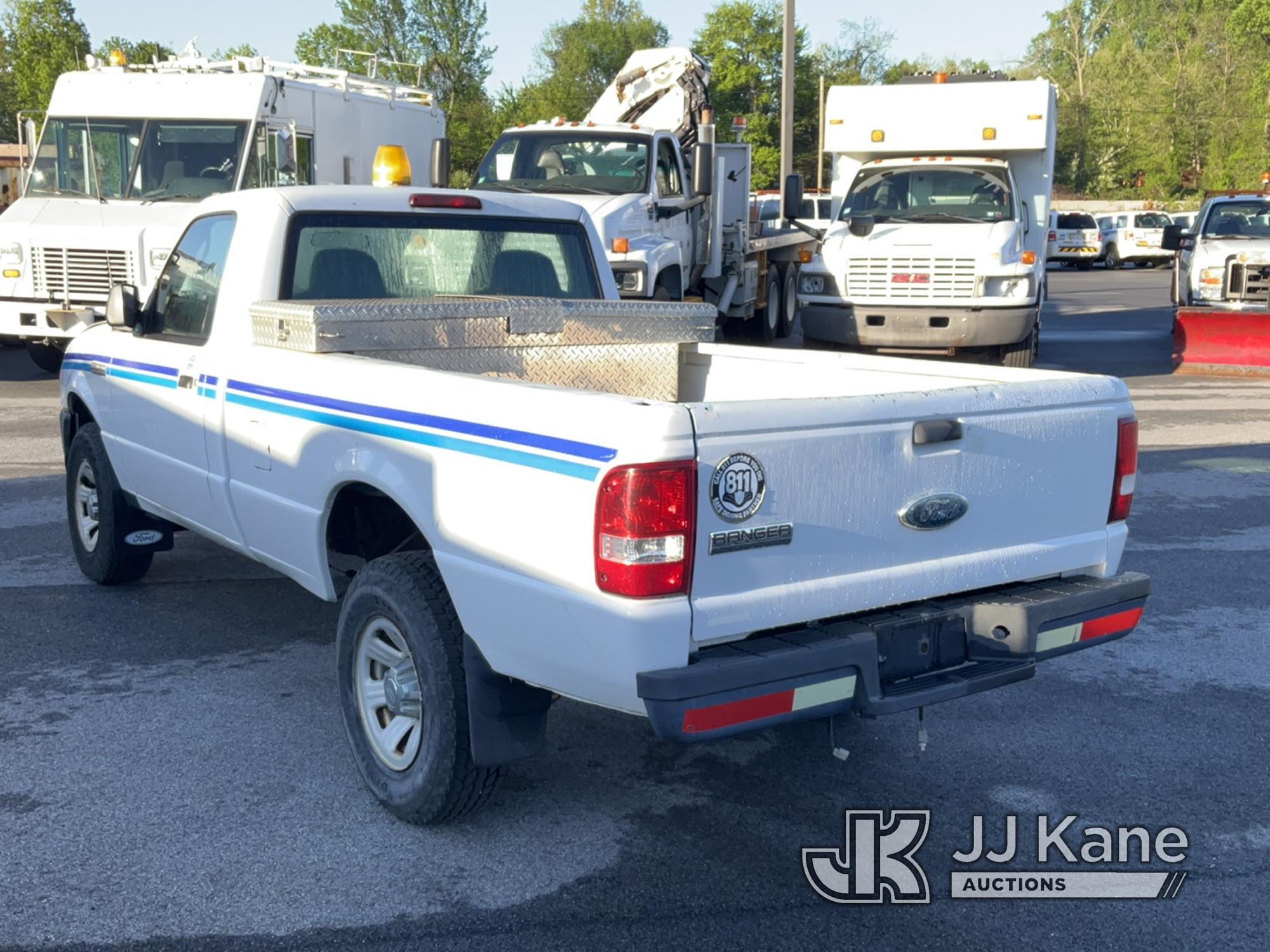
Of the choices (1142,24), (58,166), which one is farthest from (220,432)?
(1142,24)

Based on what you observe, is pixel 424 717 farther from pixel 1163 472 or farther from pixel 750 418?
pixel 1163 472

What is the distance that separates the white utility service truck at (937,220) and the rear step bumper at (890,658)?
1034 cm

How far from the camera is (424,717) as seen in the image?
13.5ft

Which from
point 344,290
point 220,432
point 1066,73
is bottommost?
point 220,432

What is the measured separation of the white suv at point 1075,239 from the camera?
143ft

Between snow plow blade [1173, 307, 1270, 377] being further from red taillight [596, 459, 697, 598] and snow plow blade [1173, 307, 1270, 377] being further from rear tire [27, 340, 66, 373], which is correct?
red taillight [596, 459, 697, 598]

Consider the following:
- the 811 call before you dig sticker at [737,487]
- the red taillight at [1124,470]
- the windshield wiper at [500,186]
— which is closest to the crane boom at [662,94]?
the windshield wiper at [500,186]

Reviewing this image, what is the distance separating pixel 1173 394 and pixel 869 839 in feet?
37.9

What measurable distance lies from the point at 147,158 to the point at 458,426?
11.6 metres

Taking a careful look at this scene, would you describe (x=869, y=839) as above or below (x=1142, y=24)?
below

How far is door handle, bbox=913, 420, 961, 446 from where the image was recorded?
3.88m

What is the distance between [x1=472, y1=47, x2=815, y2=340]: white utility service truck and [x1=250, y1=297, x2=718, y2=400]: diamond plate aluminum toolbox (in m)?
6.01

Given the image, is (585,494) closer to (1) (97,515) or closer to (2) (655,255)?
(1) (97,515)

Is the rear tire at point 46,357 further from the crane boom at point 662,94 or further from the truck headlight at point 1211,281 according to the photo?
the truck headlight at point 1211,281
